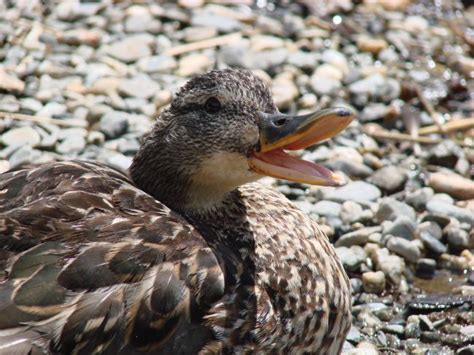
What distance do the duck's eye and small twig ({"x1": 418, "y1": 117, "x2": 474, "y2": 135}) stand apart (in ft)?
9.51

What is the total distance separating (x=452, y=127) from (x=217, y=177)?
119 inches

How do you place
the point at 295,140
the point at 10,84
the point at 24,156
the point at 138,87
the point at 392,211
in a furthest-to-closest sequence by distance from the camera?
the point at 138,87, the point at 10,84, the point at 24,156, the point at 392,211, the point at 295,140

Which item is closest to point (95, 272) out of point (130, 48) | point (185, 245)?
point (185, 245)

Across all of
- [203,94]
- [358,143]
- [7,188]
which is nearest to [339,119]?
[203,94]

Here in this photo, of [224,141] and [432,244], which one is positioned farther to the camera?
[432,244]

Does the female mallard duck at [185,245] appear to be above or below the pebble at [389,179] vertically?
above

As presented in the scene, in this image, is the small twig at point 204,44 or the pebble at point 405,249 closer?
the pebble at point 405,249

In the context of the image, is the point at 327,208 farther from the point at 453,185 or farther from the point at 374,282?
the point at 453,185

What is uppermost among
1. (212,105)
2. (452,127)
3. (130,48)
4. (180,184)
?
(212,105)

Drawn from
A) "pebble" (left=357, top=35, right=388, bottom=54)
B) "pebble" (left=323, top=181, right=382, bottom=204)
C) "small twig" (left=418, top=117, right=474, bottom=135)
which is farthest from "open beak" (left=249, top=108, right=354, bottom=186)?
"pebble" (left=357, top=35, right=388, bottom=54)

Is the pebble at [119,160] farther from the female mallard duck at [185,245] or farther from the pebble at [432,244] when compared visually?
the pebble at [432,244]

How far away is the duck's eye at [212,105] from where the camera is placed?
4.14m

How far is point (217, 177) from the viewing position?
4191 mm


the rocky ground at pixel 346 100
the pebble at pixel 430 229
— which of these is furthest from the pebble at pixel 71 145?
the pebble at pixel 430 229
